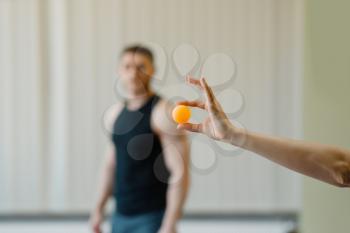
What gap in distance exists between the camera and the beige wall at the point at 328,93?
4.16ft

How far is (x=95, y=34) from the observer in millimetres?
2447

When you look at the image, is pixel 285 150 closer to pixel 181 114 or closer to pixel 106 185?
pixel 181 114

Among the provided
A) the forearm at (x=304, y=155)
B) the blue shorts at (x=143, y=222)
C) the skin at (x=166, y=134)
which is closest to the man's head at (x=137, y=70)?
the skin at (x=166, y=134)

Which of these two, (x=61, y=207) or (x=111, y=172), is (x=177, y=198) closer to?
(x=111, y=172)

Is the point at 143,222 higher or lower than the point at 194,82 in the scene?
lower

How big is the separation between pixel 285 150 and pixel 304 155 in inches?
1.3

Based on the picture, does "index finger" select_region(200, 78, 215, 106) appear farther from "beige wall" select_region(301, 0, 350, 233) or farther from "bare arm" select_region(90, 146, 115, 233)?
"bare arm" select_region(90, 146, 115, 233)

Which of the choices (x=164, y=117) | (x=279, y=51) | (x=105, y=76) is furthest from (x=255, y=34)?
(x=164, y=117)

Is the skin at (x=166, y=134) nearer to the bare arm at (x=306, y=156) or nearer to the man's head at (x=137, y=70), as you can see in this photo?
the man's head at (x=137, y=70)

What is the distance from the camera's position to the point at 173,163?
5.81 feet

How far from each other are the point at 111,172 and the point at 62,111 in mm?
636

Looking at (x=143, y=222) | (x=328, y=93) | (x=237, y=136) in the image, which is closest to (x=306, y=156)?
(x=237, y=136)

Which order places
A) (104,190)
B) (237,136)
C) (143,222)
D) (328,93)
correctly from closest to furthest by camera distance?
(237,136), (328,93), (143,222), (104,190)

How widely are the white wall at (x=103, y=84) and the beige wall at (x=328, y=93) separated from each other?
695 millimetres
